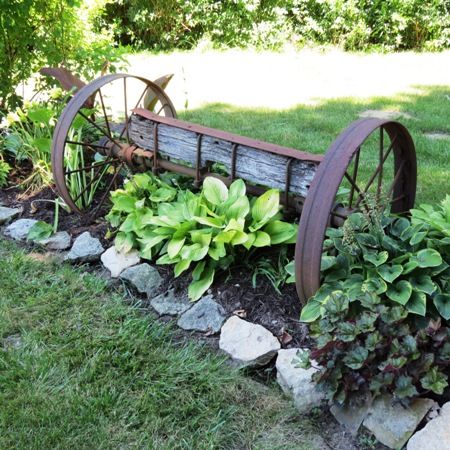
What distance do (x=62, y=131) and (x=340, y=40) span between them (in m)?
7.79

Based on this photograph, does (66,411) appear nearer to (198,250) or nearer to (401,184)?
(198,250)

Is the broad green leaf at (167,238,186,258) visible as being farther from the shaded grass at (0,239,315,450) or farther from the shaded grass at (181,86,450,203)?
the shaded grass at (181,86,450,203)

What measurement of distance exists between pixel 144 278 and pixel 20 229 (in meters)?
1.20

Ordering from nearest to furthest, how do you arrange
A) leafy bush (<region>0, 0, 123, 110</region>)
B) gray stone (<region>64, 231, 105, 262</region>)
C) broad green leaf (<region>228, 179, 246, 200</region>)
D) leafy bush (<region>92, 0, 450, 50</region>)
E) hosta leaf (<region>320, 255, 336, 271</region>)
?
hosta leaf (<region>320, 255, 336, 271</region>)
broad green leaf (<region>228, 179, 246, 200</region>)
gray stone (<region>64, 231, 105, 262</region>)
leafy bush (<region>0, 0, 123, 110</region>)
leafy bush (<region>92, 0, 450, 50</region>)

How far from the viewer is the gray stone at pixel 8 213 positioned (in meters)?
4.23

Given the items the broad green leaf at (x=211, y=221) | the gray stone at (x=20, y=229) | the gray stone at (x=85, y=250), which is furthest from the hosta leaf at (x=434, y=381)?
the gray stone at (x=20, y=229)

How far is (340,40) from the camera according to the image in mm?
10383

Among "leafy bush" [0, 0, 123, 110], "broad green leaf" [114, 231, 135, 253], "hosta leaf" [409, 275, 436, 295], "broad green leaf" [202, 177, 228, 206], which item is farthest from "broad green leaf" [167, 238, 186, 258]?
"leafy bush" [0, 0, 123, 110]

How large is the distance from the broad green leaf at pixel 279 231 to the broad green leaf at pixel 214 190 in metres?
0.32

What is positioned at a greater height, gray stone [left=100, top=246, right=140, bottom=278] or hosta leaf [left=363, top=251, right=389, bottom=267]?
hosta leaf [left=363, top=251, right=389, bottom=267]

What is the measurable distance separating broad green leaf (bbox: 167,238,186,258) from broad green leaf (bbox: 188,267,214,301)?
0.63 ft

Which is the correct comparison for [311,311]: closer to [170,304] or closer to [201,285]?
[201,285]

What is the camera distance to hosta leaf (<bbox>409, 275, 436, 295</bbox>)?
8.09ft

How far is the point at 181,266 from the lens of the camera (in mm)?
3238
